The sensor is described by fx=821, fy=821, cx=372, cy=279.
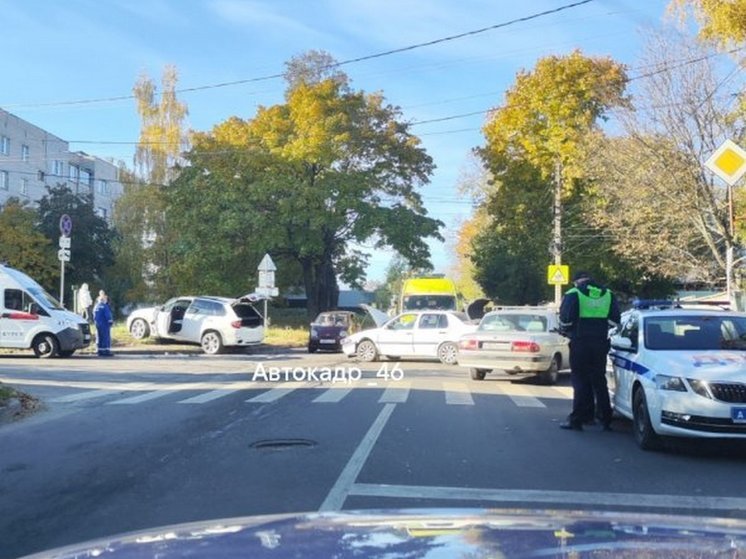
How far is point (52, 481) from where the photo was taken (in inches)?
280

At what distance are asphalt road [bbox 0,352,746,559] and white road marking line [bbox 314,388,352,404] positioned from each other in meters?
0.06

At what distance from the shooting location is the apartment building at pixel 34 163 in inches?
2165

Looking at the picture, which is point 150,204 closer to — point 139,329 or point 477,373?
point 139,329

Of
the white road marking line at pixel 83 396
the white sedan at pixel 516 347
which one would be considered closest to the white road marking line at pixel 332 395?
the white sedan at pixel 516 347

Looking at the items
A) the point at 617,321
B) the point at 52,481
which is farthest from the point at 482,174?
the point at 52,481

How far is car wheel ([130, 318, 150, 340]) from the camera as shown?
88.1ft

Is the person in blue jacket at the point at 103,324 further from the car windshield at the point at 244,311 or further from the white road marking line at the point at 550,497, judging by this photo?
the white road marking line at the point at 550,497

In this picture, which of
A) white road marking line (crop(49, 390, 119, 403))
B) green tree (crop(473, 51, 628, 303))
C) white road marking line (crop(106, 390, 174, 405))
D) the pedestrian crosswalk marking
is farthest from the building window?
white road marking line (crop(106, 390, 174, 405))

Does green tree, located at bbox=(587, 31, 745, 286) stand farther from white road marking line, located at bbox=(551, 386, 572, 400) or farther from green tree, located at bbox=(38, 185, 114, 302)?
green tree, located at bbox=(38, 185, 114, 302)

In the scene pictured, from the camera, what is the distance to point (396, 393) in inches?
546

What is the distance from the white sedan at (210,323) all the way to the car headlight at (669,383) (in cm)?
1790

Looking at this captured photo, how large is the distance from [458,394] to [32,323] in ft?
41.6

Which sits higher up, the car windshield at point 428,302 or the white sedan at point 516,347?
the car windshield at point 428,302

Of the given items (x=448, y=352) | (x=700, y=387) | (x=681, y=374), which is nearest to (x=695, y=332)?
(x=681, y=374)
